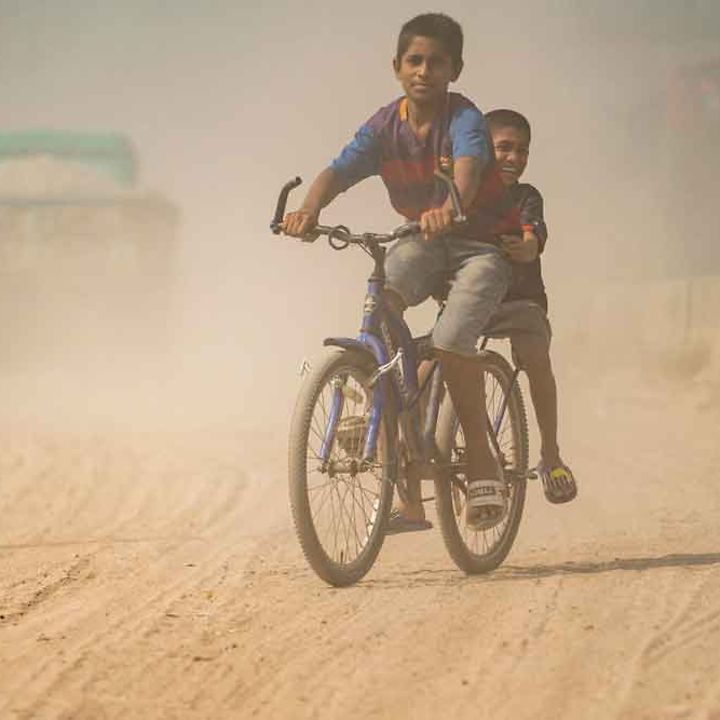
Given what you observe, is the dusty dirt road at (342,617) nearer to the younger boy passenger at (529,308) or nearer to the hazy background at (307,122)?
the younger boy passenger at (529,308)

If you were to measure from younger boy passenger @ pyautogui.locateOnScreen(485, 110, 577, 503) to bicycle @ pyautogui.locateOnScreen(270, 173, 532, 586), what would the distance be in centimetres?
16

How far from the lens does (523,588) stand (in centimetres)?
566

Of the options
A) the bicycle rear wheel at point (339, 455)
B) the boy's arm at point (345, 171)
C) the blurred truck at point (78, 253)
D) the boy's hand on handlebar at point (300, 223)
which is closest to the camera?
the bicycle rear wheel at point (339, 455)

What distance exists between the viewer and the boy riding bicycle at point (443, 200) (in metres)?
5.66

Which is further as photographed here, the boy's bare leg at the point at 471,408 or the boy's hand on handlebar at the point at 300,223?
the boy's bare leg at the point at 471,408

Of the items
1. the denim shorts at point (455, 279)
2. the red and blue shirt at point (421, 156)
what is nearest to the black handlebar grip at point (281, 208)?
the red and blue shirt at point (421, 156)

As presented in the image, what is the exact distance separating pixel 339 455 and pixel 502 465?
35.9 inches

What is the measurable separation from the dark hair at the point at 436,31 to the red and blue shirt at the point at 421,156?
158mm

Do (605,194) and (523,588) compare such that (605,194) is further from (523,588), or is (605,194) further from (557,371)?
(523,588)

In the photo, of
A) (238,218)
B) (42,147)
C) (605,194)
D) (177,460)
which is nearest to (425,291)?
(177,460)

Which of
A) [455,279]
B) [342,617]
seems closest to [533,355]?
[455,279]

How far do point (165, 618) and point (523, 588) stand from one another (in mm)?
1265

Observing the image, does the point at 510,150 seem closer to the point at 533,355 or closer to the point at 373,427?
Result: the point at 533,355

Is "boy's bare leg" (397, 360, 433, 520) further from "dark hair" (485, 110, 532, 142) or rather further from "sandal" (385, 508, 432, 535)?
"dark hair" (485, 110, 532, 142)
